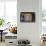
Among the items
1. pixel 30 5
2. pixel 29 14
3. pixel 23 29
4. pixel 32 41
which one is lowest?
pixel 32 41

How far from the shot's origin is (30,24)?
5.54m

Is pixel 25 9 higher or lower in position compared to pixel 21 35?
higher

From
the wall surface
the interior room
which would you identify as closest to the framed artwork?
the interior room

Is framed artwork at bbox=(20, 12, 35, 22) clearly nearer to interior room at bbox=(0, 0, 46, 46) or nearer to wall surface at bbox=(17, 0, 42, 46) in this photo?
interior room at bbox=(0, 0, 46, 46)

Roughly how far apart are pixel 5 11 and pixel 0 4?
1.49 ft

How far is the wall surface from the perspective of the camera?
18.0 ft

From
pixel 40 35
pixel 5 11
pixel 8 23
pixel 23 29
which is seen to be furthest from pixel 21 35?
pixel 5 11

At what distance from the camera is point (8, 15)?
24.6 ft

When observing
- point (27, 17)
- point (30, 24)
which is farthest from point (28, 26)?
point (27, 17)

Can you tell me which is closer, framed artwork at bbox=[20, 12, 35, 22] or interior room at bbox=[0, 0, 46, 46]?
interior room at bbox=[0, 0, 46, 46]

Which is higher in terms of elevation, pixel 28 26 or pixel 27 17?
pixel 27 17

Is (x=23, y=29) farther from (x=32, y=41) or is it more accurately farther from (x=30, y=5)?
(x=30, y=5)

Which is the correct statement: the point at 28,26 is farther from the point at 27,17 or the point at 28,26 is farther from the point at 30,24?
the point at 27,17

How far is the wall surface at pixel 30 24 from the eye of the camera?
5477 millimetres
